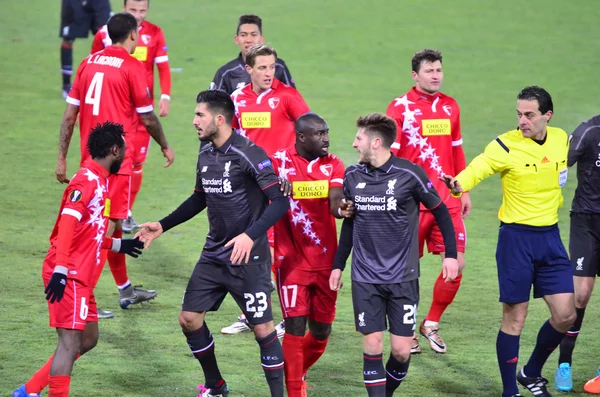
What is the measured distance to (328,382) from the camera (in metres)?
8.00

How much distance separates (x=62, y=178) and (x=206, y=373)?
2509mm

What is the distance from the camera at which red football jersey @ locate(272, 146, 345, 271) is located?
289 inches

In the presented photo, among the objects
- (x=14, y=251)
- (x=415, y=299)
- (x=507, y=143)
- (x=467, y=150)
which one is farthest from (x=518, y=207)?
(x=467, y=150)

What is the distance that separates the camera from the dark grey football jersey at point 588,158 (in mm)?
7863

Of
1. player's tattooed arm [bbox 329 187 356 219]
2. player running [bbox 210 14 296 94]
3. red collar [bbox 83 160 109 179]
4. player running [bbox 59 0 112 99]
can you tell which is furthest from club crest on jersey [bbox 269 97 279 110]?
player running [bbox 59 0 112 99]

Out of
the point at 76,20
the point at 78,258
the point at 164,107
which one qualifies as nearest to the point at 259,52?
the point at 78,258

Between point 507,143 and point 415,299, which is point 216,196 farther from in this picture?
point 507,143

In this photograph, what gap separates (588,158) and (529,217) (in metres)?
0.95

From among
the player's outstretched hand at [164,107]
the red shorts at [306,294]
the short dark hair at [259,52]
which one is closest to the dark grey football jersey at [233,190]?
the red shorts at [306,294]

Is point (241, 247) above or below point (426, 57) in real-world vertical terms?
below

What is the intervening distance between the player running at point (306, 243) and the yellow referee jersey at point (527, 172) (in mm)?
961

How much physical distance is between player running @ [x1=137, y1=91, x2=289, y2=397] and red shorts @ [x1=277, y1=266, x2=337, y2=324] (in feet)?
0.67

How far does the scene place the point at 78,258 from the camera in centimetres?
682

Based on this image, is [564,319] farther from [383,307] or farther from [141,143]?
[141,143]
